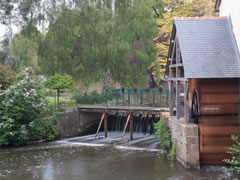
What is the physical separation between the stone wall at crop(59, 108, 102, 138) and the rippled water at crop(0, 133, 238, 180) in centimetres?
223

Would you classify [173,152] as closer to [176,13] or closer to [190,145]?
[190,145]

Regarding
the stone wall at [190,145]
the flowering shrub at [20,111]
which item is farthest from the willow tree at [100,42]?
the stone wall at [190,145]

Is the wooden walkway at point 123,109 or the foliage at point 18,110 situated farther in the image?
the wooden walkway at point 123,109

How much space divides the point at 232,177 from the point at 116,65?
12.3m

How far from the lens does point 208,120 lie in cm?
1116

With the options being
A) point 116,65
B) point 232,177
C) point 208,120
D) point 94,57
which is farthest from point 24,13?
point 232,177

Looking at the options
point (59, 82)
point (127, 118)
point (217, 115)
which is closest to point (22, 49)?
point (59, 82)

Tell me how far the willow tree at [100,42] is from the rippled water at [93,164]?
21.2ft

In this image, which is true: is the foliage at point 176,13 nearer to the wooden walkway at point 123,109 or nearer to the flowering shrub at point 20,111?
the wooden walkway at point 123,109

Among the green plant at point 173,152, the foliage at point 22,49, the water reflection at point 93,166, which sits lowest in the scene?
the water reflection at point 93,166

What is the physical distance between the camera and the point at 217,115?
11.2 metres

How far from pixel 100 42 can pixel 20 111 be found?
24.4ft

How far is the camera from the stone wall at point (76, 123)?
18.1 m

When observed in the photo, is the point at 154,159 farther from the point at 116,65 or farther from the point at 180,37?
the point at 116,65
